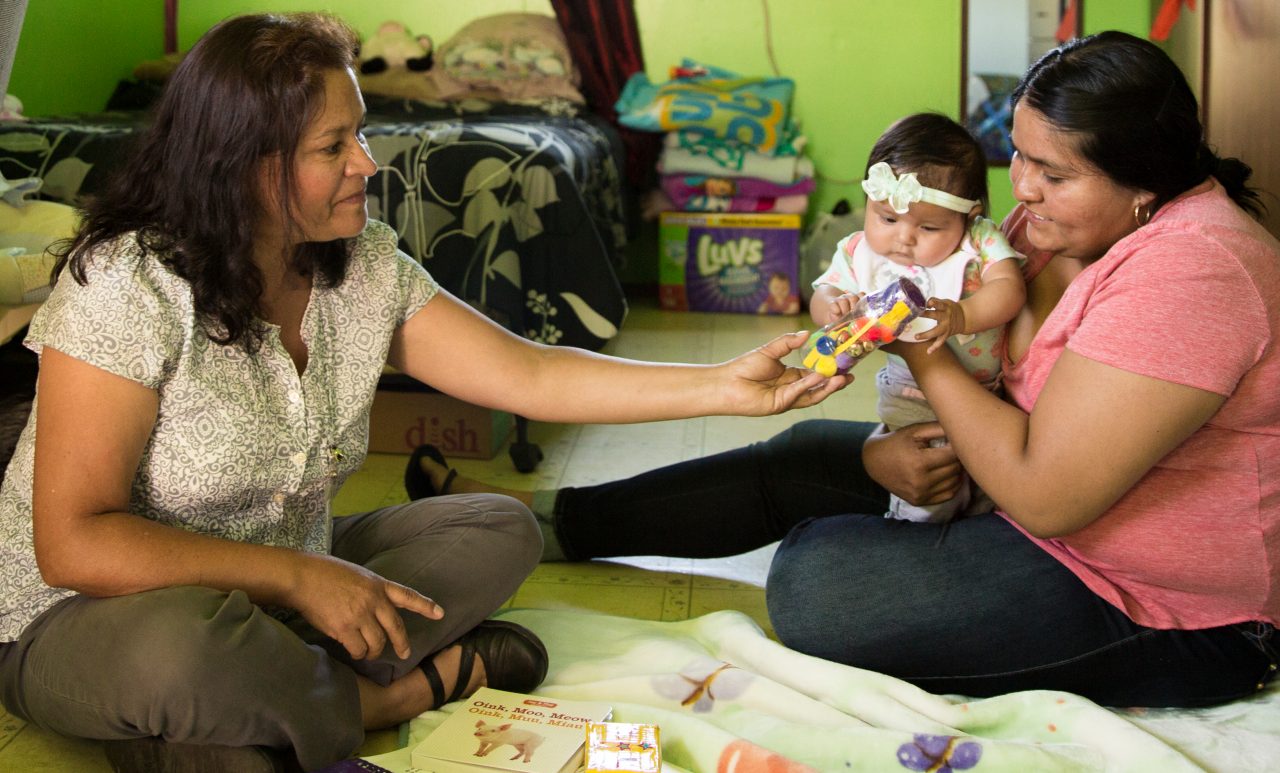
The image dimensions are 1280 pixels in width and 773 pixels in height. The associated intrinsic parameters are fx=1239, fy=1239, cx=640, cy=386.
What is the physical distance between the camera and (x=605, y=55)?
4672 mm

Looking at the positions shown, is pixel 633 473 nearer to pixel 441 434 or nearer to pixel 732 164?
pixel 441 434

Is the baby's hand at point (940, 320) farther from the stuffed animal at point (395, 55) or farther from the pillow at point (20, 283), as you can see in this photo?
the stuffed animal at point (395, 55)

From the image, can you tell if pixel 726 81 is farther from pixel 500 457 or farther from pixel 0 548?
pixel 0 548

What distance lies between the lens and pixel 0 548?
4.68 feet

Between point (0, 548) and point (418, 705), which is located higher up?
point (0, 548)

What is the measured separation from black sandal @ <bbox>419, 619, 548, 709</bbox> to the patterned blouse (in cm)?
24

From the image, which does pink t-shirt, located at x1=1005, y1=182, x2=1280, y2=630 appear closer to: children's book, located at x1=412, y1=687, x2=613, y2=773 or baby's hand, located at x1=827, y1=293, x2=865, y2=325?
baby's hand, located at x1=827, y1=293, x2=865, y2=325

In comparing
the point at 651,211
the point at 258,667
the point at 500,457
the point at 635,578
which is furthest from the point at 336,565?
the point at 651,211

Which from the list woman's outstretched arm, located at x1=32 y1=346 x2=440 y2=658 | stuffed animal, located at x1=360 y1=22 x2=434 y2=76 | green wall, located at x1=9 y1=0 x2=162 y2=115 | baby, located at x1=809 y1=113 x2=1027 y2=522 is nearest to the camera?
woman's outstretched arm, located at x1=32 y1=346 x2=440 y2=658

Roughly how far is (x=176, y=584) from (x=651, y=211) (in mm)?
3490

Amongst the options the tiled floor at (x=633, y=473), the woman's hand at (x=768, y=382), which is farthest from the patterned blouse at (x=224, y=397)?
the woman's hand at (x=768, y=382)

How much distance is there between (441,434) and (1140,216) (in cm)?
178

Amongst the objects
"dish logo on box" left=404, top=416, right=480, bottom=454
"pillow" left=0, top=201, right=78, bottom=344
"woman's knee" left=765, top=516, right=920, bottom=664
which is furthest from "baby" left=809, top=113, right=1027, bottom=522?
"dish logo on box" left=404, top=416, right=480, bottom=454

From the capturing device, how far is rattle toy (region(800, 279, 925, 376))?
56.2 inches
